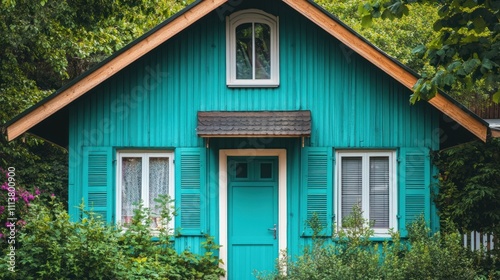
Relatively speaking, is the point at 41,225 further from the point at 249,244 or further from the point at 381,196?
the point at 381,196

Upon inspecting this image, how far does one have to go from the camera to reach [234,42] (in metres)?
15.5

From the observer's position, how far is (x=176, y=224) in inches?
607

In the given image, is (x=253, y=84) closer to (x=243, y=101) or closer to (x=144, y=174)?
(x=243, y=101)

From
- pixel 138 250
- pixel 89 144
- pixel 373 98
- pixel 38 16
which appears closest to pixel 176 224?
pixel 138 250

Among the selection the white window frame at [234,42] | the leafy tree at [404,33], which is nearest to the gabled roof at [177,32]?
the white window frame at [234,42]

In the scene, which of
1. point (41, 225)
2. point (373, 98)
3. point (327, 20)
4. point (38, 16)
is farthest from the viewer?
point (38, 16)

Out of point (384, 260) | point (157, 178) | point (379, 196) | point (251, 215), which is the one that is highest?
point (157, 178)

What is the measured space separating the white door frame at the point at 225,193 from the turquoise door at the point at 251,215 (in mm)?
93

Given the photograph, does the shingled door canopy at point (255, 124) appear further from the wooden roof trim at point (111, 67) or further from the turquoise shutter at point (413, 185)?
the turquoise shutter at point (413, 185)

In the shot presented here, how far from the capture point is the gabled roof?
14.4m

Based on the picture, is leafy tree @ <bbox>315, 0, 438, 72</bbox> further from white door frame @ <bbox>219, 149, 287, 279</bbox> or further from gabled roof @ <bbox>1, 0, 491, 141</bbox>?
gabled roof @ <bbox>1, 0, 491, 141</bbox>

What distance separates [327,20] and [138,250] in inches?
187

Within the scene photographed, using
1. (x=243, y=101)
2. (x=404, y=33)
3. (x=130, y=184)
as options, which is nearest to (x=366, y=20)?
(x=243, y=101)

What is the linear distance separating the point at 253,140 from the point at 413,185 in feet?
9.20
